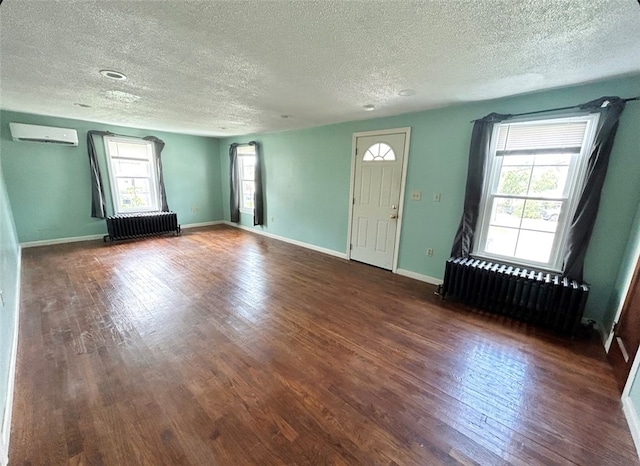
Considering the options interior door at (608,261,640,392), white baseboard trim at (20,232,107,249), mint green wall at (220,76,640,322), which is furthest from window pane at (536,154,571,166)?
white baseboard trim at (20,232,107,249)

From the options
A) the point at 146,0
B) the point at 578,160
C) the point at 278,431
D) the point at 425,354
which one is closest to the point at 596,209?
the point at 578,160

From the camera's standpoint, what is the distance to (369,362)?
2.00m

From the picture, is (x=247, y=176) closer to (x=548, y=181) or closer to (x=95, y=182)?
(x=95, y=182)

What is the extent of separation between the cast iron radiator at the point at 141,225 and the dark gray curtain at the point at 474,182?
5772 millimetres

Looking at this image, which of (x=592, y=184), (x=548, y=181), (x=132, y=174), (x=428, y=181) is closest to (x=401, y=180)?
(x=428, y=181)

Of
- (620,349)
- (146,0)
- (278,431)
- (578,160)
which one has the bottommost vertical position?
Result: (278,431)

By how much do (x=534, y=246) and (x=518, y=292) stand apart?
1.94ft

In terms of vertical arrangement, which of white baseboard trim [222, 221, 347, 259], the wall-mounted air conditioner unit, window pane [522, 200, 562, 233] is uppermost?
the wall-mounted air conditioner unit

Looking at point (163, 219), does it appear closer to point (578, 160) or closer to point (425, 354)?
Answer: point (425, 354)

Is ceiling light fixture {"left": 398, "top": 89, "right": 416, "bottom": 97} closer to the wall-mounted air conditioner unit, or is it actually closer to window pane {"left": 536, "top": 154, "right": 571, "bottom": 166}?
window pane {"left": 536, "top": 154, "right": 571, "bottom": 166}

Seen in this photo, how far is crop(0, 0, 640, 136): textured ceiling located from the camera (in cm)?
134

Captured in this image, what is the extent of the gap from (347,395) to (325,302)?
4.20 feet

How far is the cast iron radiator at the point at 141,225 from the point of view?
200 inches

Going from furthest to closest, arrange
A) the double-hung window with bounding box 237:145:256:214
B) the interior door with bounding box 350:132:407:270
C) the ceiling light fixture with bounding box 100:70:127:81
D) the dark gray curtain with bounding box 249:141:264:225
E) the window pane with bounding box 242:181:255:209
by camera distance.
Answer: the window pane with bounding box 242:181:255:209
the double-hung window with bounding box 237:145:256:214
the dark gray curtain with bounding box 249:141:264:225
the interior door with bounding box 350:132:407:270
the ceiling light fixture with bounding box 100:70:127:81
